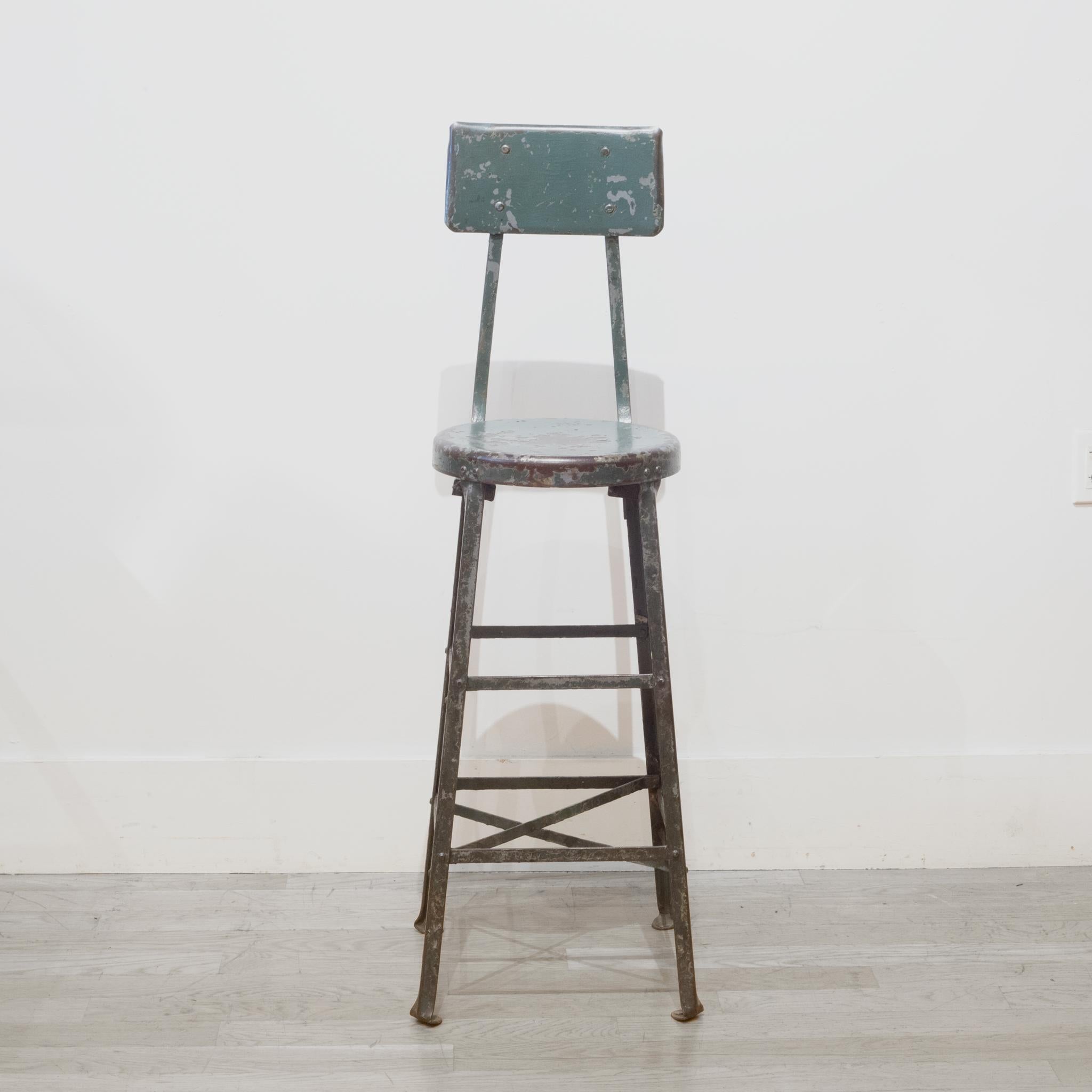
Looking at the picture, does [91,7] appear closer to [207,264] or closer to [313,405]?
[207,264]

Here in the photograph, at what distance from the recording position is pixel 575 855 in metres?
1.41

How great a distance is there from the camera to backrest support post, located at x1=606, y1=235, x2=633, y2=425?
59.0 inches

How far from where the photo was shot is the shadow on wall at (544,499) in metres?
1.68

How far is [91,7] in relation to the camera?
1562 millimetres

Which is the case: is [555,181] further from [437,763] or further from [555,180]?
[437,763]

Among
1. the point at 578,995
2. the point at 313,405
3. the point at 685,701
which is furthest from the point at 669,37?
the point at 578,995

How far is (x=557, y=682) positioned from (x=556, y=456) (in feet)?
0.97

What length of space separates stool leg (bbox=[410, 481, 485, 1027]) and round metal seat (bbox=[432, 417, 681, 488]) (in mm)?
46

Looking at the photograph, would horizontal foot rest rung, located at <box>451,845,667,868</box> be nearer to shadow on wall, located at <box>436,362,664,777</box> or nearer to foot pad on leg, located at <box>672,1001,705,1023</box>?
foot pad on leg, located at <box>672,1001,705,1023</box>

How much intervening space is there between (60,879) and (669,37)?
1.58m

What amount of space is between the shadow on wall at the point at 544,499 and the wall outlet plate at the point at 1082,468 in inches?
25.7

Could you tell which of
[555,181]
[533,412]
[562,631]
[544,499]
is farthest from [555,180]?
[562,631]

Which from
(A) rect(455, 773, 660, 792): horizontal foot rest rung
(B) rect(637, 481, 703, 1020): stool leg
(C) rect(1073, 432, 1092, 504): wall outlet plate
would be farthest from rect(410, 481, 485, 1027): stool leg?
(C) rect(1073, 432, 1092, 504): wall outlet plate

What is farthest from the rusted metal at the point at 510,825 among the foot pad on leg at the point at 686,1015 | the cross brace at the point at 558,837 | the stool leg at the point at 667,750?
the foot pad on leg at the point at 686,1015
